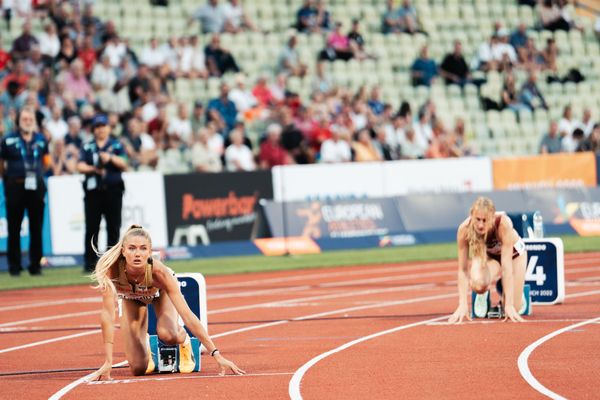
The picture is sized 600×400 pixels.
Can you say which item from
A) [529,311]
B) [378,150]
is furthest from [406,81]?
[529,311]

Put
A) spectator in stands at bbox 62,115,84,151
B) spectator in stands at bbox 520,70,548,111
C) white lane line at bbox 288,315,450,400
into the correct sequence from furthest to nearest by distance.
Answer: spectator in stands at bbox 520,70,548,111 < spectator in stands at bbox 62,115,84,151 < white lane line at bbox 288,315,450,400

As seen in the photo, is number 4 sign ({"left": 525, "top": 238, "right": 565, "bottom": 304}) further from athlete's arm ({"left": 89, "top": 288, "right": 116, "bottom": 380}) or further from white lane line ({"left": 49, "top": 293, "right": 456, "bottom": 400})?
athlete's arm ({"left": 89, "top": 288, "right": 116, "bottom": 380})

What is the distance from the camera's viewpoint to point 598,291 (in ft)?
50.5

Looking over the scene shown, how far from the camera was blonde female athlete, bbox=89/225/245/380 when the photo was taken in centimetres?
927

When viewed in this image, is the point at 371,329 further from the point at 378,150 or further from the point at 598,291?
the point at 378,150

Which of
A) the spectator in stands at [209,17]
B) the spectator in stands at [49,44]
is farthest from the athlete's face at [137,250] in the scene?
the spectator in stands at [209,17]

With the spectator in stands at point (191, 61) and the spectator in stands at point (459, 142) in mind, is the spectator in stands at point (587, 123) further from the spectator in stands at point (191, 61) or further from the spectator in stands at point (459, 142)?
the spectator in stands at point (191, 61)

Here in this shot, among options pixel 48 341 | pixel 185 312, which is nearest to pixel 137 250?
pixel 185 312

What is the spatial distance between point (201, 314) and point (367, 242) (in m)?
13.7

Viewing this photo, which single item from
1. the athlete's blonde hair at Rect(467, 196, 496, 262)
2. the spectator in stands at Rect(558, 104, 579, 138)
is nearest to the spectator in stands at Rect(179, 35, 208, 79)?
the spectator in stands at Rect(558, 104, 579, 138)

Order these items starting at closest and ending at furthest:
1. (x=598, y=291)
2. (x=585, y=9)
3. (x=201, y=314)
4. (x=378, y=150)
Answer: (x=201, y=314)
(x=598, y=291)
(x=378, y=150)
(x=585, y=9)

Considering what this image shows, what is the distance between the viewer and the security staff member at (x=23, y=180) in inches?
755

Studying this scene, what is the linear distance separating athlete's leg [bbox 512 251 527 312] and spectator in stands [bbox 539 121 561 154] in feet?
50.7

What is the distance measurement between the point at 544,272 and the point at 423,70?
1612 centimetres
